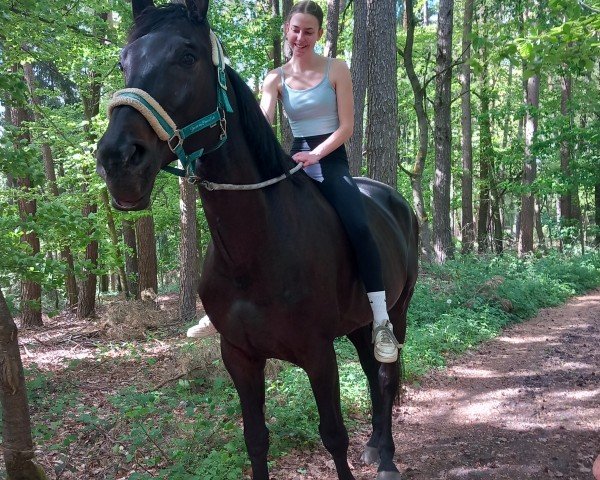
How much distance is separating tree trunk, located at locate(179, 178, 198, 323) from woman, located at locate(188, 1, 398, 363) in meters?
7.84

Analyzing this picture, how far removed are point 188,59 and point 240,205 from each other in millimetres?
794

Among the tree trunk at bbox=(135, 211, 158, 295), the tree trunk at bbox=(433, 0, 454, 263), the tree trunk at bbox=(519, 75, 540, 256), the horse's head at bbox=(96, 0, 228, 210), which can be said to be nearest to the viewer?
the horse's head at bbox=(96, 0, 228, 210)

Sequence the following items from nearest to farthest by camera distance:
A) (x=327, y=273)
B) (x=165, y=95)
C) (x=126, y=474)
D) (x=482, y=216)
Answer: (x=165, y=95)
(x=327, y=273)
(x=126, y=474)
(x=482, y=216)

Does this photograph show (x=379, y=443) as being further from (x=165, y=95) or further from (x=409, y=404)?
(x=165, y=95)

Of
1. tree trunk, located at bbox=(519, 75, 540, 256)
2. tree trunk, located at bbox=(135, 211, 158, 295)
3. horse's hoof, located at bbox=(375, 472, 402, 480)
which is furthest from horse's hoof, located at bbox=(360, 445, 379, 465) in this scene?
tree trunk, located at bbox=(519, 75, 540, 256)

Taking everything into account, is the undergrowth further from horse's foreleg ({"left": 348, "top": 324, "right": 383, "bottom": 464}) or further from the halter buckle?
the halter buckle

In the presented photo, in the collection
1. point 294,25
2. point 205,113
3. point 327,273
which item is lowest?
point 327,273

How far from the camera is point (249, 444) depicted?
324 centimetres

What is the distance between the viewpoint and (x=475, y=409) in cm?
575

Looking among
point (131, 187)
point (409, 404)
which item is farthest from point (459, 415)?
point (131, 187)

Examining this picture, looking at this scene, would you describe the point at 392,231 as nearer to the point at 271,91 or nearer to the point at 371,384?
the point at 371,384

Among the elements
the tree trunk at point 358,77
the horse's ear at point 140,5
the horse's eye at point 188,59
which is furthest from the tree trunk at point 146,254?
the horse's eye at point 188,59

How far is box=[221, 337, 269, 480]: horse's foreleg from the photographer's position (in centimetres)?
309

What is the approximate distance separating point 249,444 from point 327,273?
1291mm
